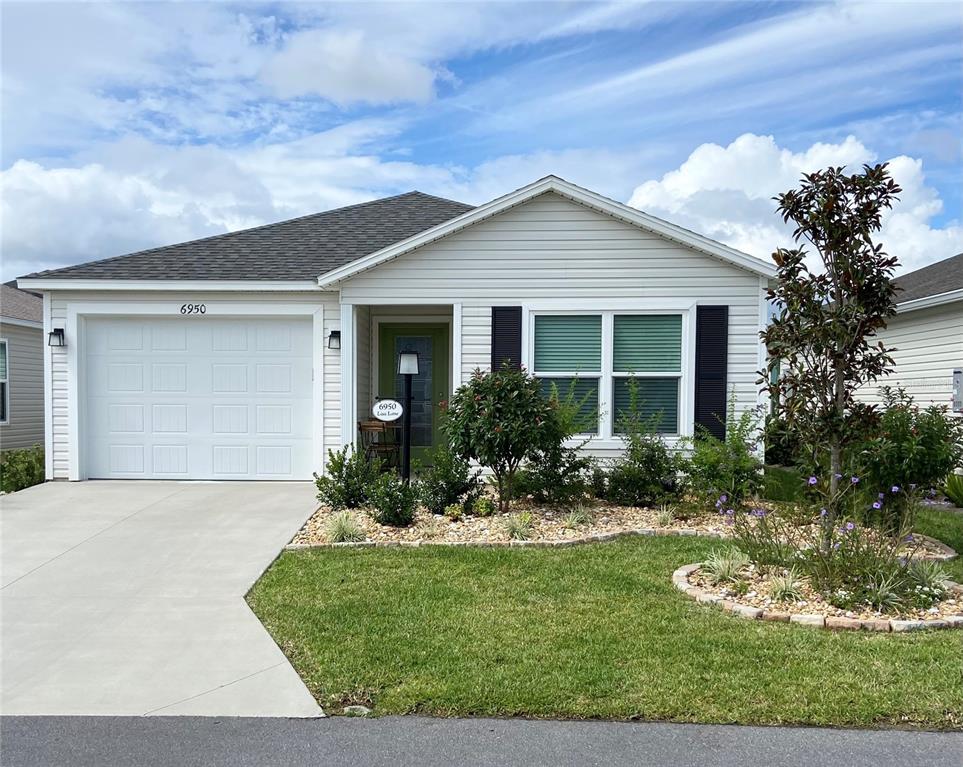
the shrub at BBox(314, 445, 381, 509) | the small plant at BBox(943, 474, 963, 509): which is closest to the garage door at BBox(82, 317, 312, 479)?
the shrub at BBox(314, 445, 381, 509)

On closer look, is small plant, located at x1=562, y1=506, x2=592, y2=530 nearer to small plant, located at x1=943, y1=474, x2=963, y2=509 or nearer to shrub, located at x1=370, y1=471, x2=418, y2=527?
shrub, located at x1=370, y1=471, x2=418, y2=527

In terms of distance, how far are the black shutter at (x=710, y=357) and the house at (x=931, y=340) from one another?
2766 millimetres

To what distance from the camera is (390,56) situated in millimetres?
9172

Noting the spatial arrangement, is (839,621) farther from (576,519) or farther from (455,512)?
(455,512)

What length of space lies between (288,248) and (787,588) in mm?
8854

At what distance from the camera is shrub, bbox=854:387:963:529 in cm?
697

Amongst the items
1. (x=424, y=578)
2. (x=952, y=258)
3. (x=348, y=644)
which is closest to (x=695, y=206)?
(x=952, y=258)

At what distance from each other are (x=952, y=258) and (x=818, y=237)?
12.0 m

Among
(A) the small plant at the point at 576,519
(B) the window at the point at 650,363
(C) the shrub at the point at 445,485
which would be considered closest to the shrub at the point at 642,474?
(B) the window at the point at 650,363

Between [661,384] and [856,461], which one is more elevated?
[661,384]

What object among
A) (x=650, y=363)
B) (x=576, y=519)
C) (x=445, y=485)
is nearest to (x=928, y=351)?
(x=650, y=363)

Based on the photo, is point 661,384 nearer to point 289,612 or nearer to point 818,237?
point 818,237

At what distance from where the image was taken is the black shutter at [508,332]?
9773 millimetres

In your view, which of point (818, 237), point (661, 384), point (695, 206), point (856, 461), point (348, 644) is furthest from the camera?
point (695, 206)
